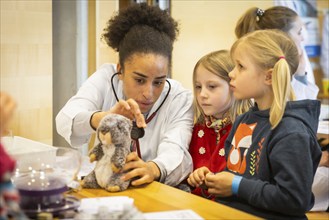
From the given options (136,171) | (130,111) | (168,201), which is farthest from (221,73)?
(168,201)

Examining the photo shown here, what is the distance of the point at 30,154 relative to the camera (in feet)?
4.52

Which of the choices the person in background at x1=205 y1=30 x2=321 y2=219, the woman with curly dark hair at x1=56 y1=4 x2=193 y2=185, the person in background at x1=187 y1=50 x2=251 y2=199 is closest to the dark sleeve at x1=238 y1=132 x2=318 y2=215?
the person in background at x1=205 y1=30 x2=321 y2=219

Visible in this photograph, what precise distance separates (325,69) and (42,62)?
319 cm

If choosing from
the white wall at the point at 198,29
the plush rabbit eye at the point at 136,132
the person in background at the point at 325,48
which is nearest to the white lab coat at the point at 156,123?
the plush rabbit eye at the point at 136,132

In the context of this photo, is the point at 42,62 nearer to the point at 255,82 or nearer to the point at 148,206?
the point at 255,82

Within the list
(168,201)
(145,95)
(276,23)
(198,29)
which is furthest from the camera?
(198,29)

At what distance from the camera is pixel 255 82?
1.46m

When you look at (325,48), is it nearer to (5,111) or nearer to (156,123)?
(156,123)

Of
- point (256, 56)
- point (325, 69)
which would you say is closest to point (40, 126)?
point (256, 56)

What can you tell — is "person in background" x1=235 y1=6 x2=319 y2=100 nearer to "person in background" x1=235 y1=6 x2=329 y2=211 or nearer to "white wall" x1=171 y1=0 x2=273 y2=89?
"person in background" x1=235 y1=6 x2=329 y2=211

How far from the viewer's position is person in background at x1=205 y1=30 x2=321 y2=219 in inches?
51.0

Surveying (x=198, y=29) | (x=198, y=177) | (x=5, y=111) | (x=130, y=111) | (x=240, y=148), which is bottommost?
(x=198, y=177)

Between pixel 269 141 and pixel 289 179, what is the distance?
0.13 meters

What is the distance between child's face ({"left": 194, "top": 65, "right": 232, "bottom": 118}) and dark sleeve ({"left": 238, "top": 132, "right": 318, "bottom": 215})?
511 mm
